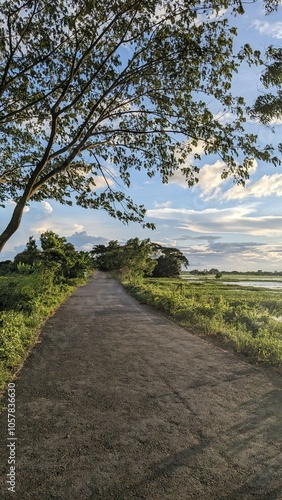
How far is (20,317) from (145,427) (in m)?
6.43

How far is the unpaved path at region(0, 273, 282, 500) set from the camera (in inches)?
116

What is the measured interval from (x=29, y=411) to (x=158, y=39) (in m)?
7.90

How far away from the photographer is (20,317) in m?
9.34

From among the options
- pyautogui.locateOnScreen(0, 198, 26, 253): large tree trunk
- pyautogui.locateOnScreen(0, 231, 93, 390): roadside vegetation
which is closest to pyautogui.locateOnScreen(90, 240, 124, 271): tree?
pyautogui.locateOnScreen(0, 231, 93, 390): roadside vegetation

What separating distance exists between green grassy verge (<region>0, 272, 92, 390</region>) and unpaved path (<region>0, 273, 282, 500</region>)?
1.12 ft

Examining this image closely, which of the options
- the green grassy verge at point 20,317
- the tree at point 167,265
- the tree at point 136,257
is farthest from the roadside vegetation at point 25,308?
the tree at point 167,265

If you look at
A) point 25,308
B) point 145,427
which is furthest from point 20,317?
point 145,427

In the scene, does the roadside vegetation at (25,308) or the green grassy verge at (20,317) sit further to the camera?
the roadside vegetation at (25,308)

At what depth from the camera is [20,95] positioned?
8977 mm

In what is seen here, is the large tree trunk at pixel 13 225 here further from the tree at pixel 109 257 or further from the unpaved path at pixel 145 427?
the tree at pixel 109 257

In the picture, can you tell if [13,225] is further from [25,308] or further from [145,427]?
[145,427]

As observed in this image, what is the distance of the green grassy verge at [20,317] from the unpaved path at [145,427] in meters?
0.34

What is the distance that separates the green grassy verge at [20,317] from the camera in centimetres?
647

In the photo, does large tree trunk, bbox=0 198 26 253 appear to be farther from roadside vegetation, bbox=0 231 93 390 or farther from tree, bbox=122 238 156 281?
tree, bbox=122 238 156 281
